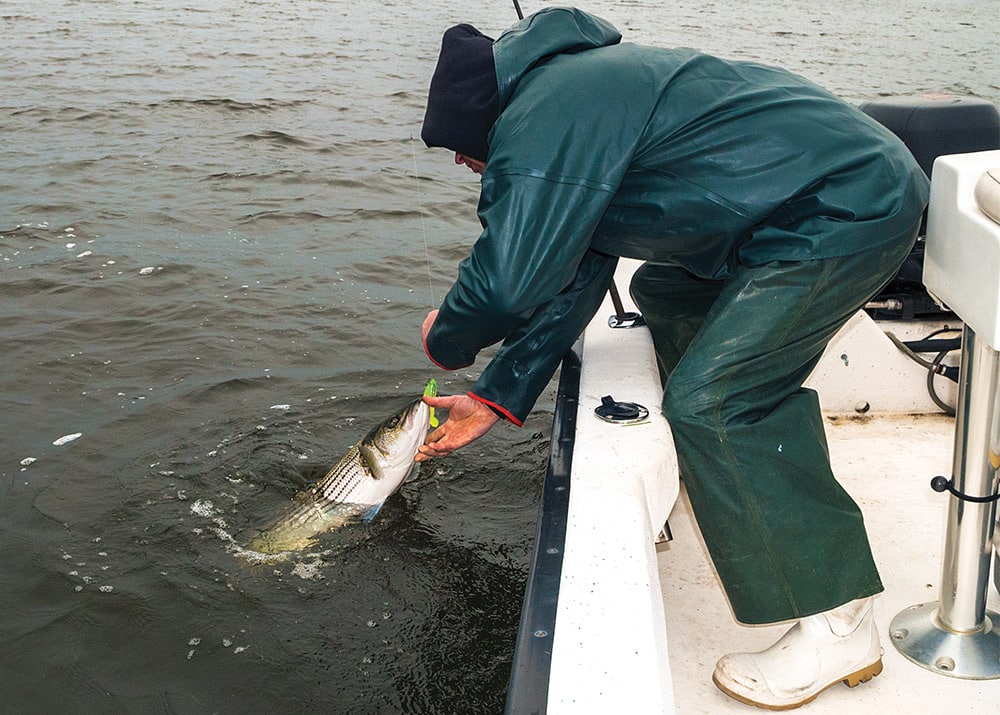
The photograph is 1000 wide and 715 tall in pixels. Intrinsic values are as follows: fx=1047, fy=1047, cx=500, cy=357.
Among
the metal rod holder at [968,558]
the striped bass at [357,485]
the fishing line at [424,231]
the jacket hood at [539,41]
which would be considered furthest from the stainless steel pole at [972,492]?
the fishing line at [424,231]

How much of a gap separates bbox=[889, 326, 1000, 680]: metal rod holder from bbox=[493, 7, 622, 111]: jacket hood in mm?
1264

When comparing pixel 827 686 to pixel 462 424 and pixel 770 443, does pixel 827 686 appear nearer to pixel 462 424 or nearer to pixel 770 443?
pixel 770 443

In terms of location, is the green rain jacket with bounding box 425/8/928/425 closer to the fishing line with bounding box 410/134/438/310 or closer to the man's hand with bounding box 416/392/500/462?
the man's hand with bounding box 416/392/500/462

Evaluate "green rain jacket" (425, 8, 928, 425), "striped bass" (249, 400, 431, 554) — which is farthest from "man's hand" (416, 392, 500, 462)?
"striped bass" (249, 400, 431, 554)

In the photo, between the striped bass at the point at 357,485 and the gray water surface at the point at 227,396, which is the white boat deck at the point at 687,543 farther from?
the gray water surface at the point at 227,396

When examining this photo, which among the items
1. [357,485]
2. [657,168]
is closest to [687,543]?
[357,485]

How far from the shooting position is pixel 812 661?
2818 mm

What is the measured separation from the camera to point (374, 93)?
45.8 ft

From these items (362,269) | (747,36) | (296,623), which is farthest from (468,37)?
(747,36)

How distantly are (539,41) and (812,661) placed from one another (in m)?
1.80

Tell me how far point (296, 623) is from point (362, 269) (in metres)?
4.49

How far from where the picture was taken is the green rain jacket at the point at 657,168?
2559 mm

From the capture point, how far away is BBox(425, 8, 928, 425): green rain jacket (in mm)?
2559

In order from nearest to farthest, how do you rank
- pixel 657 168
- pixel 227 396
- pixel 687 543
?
pixel 657 168 < pixel 687 543 < pixel 227 396
